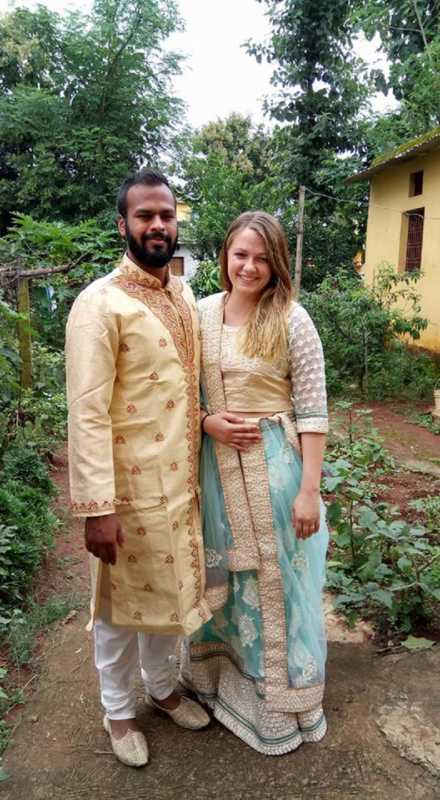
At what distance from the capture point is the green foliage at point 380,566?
2525 mm

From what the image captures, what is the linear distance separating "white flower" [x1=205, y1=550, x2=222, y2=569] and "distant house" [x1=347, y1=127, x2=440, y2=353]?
7.30 meters

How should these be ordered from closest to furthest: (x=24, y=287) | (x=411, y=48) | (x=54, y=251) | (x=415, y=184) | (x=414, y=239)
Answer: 1. (x=54, y=251)
2. (x=24, y=287)
3. (x=415, y=184)
4. (x=414, y=239)
5. (x=411, y=48)

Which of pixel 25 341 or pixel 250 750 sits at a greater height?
pixel 25 341

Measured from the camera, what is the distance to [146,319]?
1741 millimetres

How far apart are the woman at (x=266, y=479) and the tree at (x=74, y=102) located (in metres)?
11.6

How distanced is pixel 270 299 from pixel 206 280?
10.2 metres

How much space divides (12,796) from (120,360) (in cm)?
141

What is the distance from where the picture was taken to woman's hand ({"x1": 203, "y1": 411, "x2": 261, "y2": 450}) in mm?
1825

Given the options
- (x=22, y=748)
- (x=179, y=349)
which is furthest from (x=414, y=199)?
(x=22, y=748)

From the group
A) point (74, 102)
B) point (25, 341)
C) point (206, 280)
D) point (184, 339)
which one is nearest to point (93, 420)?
point (184, 339)

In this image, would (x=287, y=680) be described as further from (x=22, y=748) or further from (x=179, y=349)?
(x=179, y=349)

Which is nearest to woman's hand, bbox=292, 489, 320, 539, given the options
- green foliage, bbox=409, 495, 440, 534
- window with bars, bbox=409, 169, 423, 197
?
green foliage, bbox=409, 495, 440, 534

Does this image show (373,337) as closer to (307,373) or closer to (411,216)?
(411,216)

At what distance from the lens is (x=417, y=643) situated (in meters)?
2.42
